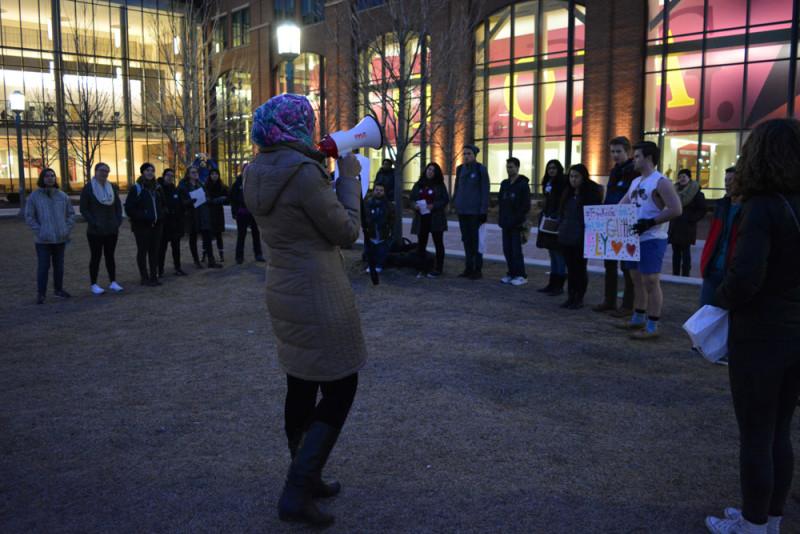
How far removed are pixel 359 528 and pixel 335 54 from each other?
33.3 metres

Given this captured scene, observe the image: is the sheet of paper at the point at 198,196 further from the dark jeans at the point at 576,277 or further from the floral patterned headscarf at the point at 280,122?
the floral patterned headscarf at the point at 280,122

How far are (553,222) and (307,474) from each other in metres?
6.98

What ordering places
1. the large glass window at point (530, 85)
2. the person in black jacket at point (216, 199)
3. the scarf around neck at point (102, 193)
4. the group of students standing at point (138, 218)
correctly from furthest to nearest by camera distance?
the large glass window at point (530, 85)
the person in black jacket at point (216, 199)
the scarf around neck at point (102, 193)
the group of students standing at point (138, 218)

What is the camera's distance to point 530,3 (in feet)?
91.8

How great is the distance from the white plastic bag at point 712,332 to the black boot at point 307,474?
1.77 metres

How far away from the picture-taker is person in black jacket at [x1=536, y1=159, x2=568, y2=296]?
934 cm

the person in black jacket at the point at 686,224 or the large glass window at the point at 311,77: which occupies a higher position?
the large glass window at the point at 311,77

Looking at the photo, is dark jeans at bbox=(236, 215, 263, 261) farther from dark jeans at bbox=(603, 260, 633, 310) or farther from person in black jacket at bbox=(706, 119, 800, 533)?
person in black jacket at bbox=(706, 119, 800, 533)

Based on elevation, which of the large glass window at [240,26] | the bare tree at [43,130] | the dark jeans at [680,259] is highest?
the large glass window at [240,26]

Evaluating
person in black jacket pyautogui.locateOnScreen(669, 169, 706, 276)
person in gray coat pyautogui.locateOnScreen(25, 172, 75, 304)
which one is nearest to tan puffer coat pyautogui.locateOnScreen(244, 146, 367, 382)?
person in gray coat pyautogui.locateOnScreen(25, 172, 75, 304)

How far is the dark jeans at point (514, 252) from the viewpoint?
10.6 metres

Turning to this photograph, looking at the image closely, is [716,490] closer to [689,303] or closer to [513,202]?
[689,303]

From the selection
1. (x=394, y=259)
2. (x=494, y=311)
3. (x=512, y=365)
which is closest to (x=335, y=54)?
(x=394, y=259)

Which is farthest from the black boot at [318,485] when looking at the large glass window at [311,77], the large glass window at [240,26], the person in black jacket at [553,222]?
the large glass window at [240,26]
